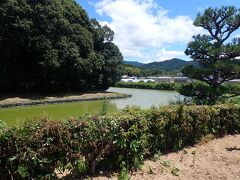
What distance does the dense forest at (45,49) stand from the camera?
28.9 m

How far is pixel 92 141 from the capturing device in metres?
5.89

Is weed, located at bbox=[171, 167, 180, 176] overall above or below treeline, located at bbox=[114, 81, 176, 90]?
above

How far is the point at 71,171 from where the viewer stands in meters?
5.75

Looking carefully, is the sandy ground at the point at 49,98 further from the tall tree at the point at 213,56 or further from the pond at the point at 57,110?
the tall tree at the point at 213,56

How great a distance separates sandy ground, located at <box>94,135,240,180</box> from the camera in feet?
20.9

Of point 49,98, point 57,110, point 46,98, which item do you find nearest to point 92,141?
point 57,110

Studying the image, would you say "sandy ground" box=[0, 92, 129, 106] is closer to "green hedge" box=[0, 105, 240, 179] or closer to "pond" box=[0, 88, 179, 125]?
"pond" box=[0, 88, 179, 125]

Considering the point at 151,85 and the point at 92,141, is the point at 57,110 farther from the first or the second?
the point at 151,85

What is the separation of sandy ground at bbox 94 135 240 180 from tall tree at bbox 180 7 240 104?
7881mm

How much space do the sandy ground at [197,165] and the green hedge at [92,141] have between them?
271 millimetres

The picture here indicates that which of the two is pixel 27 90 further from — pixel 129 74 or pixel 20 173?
pixel 129 74

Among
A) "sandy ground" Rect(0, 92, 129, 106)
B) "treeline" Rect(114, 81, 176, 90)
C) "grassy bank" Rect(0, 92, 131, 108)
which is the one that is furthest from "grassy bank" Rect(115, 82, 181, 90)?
"grassy bank" Rect(0, 92, 131, 108)

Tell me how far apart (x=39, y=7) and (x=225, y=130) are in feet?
78.2

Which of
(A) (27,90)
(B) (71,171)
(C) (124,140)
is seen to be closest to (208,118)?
(C) (124,140)
